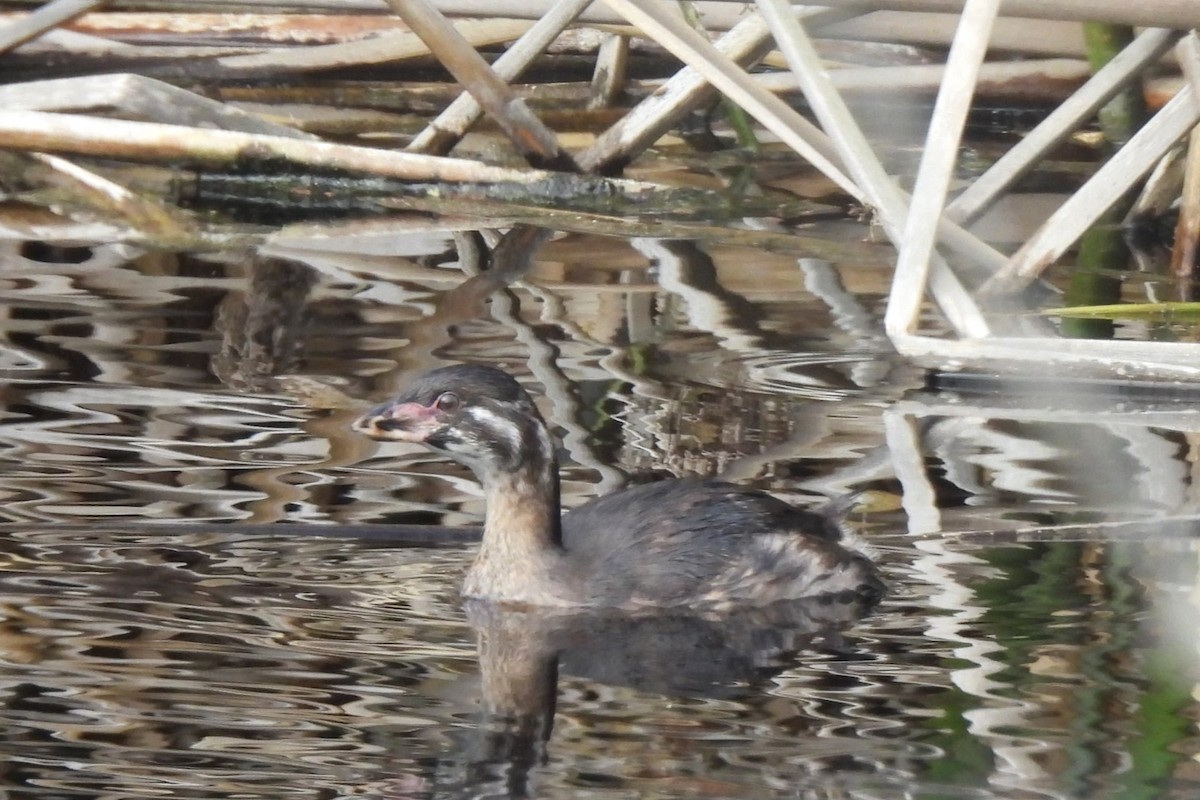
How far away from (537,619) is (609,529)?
0.29 metres

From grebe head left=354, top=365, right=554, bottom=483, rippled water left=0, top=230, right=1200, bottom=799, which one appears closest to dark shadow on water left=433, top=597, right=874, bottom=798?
→ rippled water left=0, top=230, right=1200, bottom=799

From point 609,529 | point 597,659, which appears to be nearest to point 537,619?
point 609,529

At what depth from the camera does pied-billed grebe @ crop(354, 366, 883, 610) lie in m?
4.62

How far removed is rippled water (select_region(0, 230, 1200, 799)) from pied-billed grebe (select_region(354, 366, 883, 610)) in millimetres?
121

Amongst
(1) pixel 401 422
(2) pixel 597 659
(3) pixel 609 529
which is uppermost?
(1) pixel 401 422

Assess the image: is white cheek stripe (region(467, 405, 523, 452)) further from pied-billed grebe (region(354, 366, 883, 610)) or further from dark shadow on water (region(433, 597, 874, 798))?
dark shadow on water (region(433, 597, 874, 798))

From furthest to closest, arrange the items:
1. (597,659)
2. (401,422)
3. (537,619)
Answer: (401,422) → (537,619) → (597,659)

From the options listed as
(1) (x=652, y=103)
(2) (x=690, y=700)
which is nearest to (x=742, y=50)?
(1) (x=652, y=103)

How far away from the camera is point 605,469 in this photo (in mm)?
5355

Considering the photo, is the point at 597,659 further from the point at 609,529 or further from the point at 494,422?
the point at 494,422

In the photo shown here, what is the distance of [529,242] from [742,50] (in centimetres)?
112

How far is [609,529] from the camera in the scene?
15.6 feet

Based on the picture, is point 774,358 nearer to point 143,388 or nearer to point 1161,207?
point 143,388

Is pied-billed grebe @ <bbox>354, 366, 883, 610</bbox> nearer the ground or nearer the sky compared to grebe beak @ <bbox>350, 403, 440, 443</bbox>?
nearer the ground
